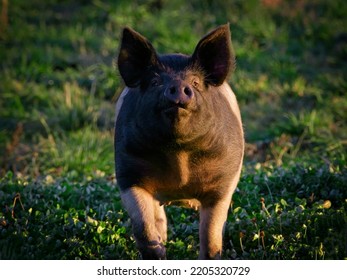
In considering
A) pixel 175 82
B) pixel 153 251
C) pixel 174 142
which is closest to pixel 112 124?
pixel 153 251

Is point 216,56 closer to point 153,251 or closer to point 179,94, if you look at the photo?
point 179,94

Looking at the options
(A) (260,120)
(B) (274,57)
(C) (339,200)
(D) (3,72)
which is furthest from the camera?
(B) (274,57)

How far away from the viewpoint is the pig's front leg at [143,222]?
5.09 m

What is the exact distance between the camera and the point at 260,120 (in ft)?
36.0

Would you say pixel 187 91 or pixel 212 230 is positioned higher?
pixel 187 91

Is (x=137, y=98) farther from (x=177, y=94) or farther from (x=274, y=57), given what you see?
(x=274, y=57)

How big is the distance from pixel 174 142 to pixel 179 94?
0.40 metres

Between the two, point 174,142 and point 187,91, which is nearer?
point 187,91

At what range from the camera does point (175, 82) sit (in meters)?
4.73

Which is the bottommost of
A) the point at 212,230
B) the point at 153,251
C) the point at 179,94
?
the point at 153,251

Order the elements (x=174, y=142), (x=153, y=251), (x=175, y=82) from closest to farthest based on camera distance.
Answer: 1. (x=175, y=82)
2. (x=174, y=142)
3. (x=153, y=251)

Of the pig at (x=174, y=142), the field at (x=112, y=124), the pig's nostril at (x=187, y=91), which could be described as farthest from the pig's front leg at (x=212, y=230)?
the pig's nostril at (x=187, y=91)

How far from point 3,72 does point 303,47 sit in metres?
5.72
